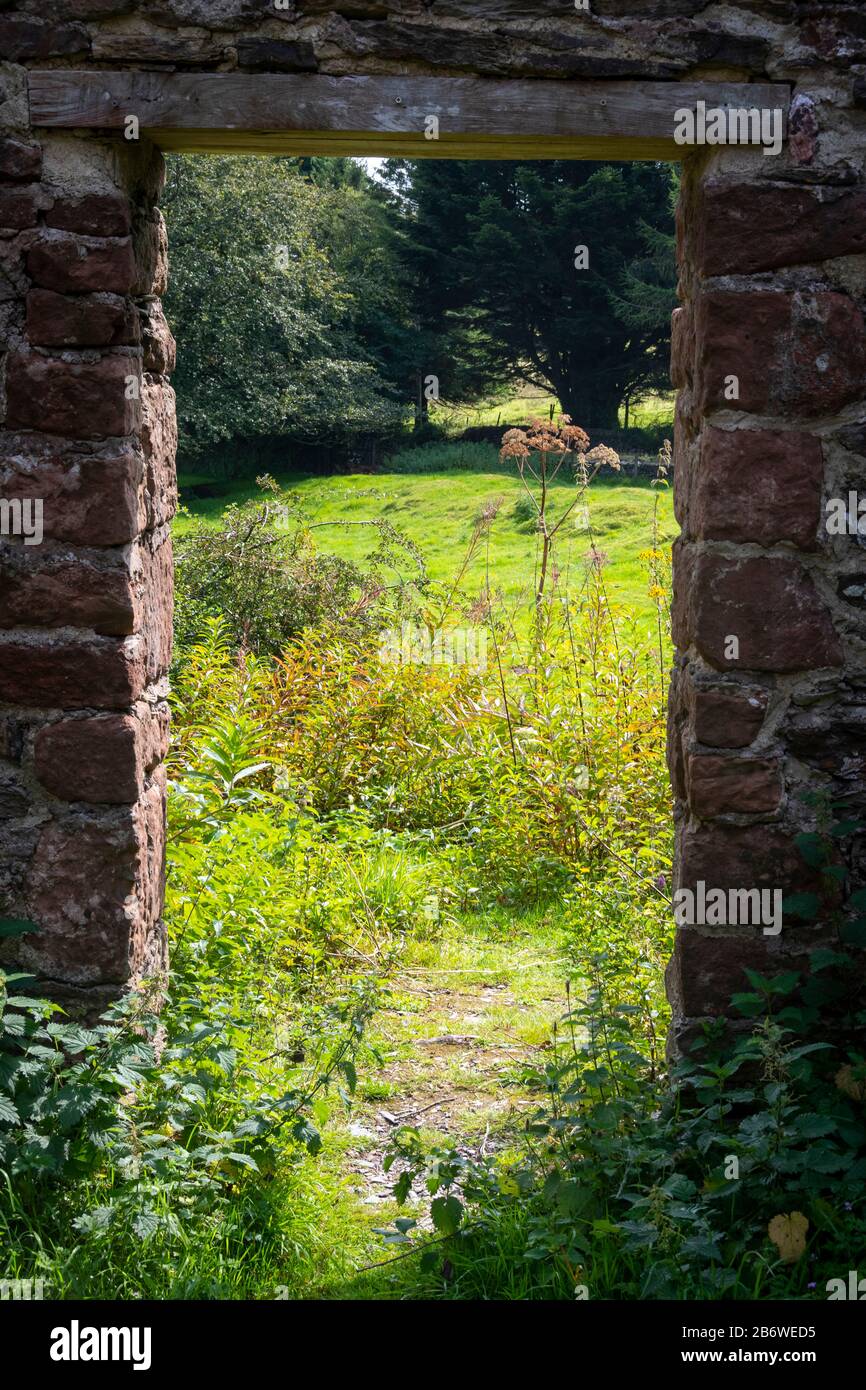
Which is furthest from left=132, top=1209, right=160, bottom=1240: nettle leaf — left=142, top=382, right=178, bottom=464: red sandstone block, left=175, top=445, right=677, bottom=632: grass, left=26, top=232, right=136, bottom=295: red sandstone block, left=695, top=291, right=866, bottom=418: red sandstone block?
left=175, top=445, right=677, bottom=632: grass

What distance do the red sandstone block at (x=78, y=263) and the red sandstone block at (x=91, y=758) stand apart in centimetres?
104

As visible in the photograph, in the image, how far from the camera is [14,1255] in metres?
2.73

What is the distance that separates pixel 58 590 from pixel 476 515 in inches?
491

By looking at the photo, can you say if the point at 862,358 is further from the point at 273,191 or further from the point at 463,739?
the point at 273,191

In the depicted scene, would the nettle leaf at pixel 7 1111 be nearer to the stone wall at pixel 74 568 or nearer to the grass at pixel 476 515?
the stone wall at pixel 74 568

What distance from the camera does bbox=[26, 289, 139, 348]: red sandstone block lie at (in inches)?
120

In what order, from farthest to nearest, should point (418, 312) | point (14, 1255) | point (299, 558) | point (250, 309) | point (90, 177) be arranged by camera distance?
point (418, 312)
point (250, 309)
point (299, 558)
point (90, 177)
point (14, 1255)

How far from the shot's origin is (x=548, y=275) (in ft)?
78.6

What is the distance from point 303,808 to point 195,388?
14.7 metres

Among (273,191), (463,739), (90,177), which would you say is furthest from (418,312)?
(90,177)

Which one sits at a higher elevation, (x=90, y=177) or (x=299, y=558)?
(x=90, y=177)

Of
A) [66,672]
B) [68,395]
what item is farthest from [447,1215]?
[68,395]

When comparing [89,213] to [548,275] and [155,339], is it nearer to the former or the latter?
[155,339]

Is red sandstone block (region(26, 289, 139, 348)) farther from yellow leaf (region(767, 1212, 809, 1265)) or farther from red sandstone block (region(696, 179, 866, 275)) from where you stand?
yellow leaf (region(767, 1212, 809, 1265))
